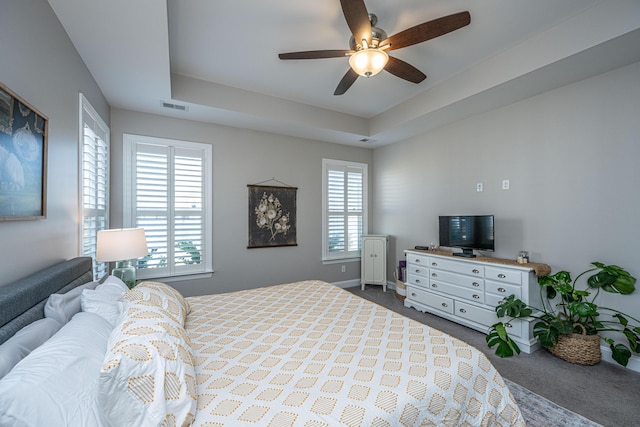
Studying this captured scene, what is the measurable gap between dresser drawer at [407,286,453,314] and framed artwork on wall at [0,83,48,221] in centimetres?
390

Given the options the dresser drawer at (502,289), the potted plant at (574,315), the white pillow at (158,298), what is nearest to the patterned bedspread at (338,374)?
the white pillow at (158,298)

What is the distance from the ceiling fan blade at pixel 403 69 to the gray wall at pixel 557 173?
1591 mm

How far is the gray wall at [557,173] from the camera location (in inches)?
96.5

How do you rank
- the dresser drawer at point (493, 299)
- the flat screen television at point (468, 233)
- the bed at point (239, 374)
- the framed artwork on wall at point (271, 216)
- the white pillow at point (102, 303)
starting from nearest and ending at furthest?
the bed at point (239, 374) < the white pillow at point (102, 303) < the dresser drawer at point (493, 299) < the flat screen television at point (468, 233) < the framed artwork on wall at point (271, 216)

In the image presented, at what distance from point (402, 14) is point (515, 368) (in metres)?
3.21

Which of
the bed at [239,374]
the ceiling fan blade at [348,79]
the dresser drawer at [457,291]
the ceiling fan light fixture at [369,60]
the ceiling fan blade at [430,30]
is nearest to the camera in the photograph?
the bed at [239,374]

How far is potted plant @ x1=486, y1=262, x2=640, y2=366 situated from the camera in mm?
2334

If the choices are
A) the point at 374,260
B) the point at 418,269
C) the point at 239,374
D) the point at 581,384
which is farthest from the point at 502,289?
the point at 239,374

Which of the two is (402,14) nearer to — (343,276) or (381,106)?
(381,106)

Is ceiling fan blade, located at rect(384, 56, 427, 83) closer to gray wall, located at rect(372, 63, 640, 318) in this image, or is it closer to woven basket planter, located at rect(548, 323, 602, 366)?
gray wall, located at rect(372, 63, 640, 318)

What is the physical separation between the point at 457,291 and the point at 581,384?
4.29 feet

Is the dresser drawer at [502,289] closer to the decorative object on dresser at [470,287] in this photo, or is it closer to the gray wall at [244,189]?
the decorative object on dresser at [470,287]

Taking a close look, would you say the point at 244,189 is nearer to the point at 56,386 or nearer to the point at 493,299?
the point at 56,386

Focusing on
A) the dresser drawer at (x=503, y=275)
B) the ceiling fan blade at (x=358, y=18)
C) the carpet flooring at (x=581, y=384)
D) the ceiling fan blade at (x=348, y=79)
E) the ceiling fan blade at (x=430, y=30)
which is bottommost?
the carpet flooring at (x=581, y=384)
